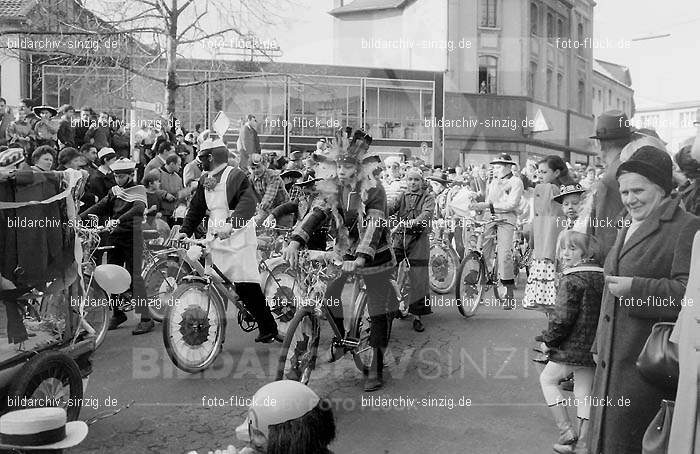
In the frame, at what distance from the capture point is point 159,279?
8.90 m

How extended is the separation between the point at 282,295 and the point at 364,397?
2.19 metres

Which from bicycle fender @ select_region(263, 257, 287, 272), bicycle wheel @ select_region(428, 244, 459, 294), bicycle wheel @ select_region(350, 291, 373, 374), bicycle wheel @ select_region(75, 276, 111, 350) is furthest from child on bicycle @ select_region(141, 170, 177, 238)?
bicycle wheel @ select_region(350, 291, 373, 374)

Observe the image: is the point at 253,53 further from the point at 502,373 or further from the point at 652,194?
the point at 652,194

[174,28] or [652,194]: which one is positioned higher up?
[174,28]

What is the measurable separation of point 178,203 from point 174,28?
7.29m

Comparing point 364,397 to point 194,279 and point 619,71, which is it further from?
point 619,71

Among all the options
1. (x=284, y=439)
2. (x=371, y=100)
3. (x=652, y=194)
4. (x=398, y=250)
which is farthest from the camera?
(x=371, y=100)

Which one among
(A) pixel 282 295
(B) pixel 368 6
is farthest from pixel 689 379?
(B) pixel 368 6

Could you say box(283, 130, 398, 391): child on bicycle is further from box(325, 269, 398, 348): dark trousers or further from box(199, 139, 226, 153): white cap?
box(199, 139, 226, 153): white cap

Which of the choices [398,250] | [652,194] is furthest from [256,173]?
[652,194]

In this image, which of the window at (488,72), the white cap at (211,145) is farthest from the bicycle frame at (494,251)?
the window at (488,72)

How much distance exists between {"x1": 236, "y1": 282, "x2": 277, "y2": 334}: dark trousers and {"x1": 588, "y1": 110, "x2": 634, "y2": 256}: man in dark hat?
3.56 metres

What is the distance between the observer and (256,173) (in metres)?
13.3

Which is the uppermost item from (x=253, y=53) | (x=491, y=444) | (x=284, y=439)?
(x=253, y=53)
